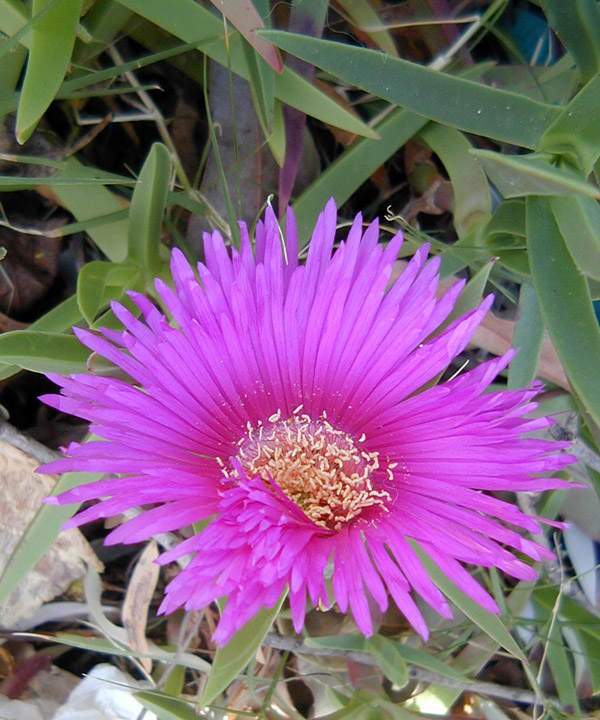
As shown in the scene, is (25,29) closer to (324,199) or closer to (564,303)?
(324,199)

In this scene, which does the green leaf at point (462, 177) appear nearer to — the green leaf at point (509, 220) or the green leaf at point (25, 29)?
the green leaf at point (509, 220)

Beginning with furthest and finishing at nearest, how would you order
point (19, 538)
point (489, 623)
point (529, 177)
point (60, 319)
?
point (19, 538), point (60, 319), point (489, 623), point (529, 177)

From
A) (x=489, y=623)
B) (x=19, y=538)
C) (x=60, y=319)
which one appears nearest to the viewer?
(x=489, y=623)

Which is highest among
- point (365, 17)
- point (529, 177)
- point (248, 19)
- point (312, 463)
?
point (365, 17)

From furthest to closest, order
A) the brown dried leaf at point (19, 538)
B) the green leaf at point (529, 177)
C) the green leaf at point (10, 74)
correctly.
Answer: the brown dried leaf at point (19, 538)
the green leaf at point (10, 74)
the green leaf at point (529, 177)

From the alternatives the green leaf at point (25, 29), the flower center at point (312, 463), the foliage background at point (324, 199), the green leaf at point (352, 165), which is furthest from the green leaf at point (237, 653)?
the green leaf at point (25, 29)

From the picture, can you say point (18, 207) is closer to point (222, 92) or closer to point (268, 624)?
point (222, 92)

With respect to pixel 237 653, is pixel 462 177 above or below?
above

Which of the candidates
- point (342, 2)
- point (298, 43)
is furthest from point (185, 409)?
point (342, 2)

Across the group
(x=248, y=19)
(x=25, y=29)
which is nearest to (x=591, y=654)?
(x=248, y=19)
